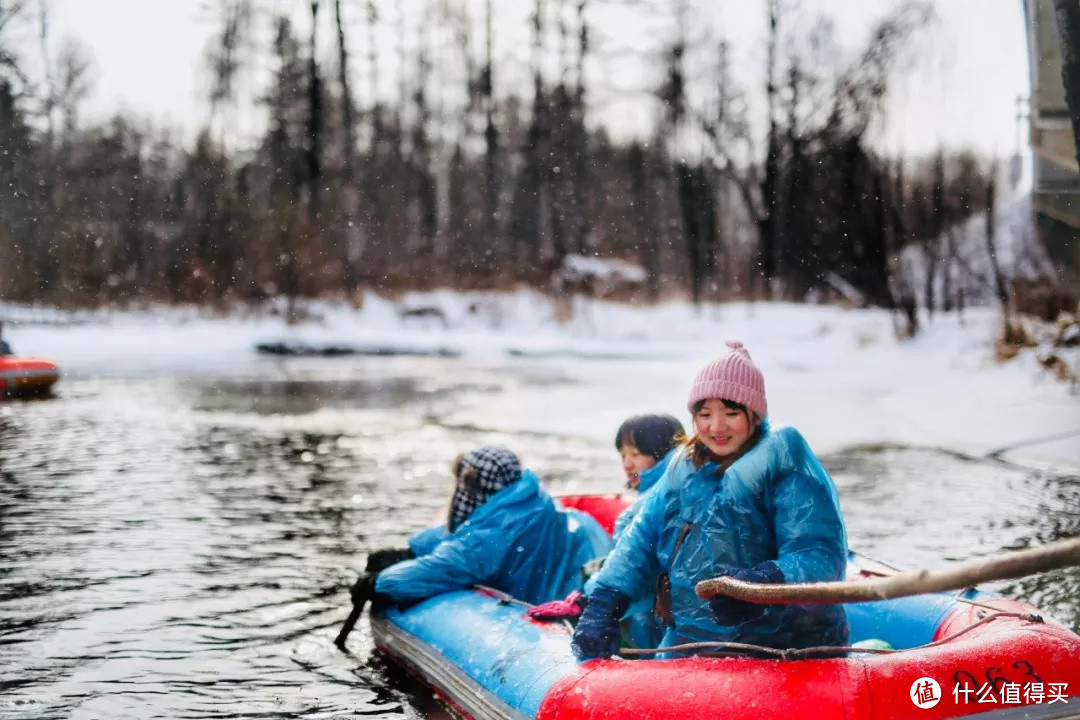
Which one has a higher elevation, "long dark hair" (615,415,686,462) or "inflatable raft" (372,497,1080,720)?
"long dark hair" (615,415,686,462)

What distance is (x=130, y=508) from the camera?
8141 millimetres

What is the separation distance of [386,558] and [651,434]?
147 centimetres

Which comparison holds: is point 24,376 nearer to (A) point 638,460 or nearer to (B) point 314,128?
(A) point 638,460

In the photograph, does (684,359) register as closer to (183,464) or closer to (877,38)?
(877,38)

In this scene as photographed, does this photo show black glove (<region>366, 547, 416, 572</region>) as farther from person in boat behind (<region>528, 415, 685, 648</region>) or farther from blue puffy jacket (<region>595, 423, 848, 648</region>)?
blue puffy jacket (<region>595, 423, 848, 648</region>)

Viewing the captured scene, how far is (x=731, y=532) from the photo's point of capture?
10.6 feet

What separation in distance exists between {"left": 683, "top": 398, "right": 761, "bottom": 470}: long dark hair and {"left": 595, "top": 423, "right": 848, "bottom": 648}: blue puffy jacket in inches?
0.9

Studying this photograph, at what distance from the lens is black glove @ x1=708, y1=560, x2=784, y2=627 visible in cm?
301

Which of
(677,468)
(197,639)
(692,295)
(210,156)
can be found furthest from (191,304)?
(677,468)

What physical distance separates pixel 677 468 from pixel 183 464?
756 centimetres

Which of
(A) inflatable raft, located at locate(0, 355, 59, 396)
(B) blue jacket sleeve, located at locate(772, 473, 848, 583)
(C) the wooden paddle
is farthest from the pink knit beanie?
(A) inflatable raft, located at locate(0, 355, 59, 396)

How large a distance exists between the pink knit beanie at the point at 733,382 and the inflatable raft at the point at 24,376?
1312 centimetres

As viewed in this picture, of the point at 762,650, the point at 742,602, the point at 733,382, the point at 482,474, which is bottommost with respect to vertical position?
the point at 762,650

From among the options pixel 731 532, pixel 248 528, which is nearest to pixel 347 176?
pixel 248 528
